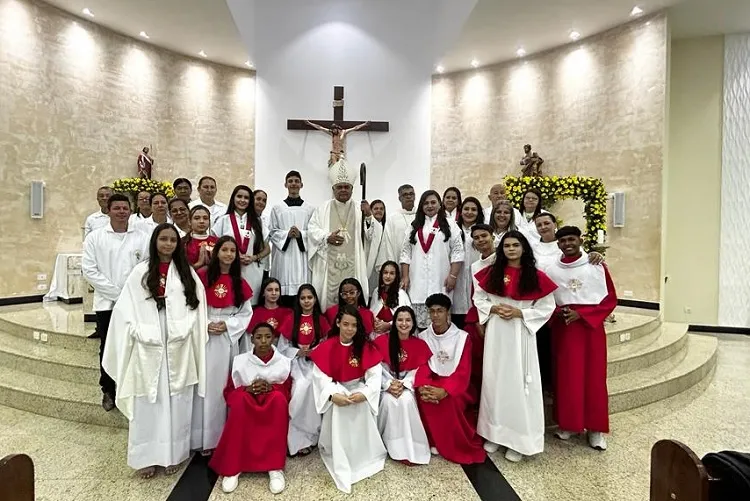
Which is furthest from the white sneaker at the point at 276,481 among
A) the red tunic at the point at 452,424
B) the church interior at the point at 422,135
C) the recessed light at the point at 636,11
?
the recessed light at the point at 636,11

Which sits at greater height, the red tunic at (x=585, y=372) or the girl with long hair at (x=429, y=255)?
the girl with long hair at (x=429, y=255)

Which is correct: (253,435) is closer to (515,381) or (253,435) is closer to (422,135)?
(515,381)

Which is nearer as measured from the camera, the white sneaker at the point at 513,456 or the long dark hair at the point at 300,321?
the white sneaker at the point at 513,456

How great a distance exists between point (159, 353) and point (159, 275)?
520 mm

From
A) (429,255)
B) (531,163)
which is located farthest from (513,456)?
(531,163)

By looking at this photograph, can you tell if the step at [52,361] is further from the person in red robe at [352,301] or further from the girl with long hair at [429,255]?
the girl with long hair at [429,255]

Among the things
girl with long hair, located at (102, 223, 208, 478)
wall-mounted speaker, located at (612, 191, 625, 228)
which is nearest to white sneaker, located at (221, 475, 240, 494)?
girl with long hair, located at (102, 223, 208, 478)

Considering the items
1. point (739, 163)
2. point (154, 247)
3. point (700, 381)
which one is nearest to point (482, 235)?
point (154, 247)

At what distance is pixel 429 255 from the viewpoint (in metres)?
4.18

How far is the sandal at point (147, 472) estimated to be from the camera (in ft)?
9.75

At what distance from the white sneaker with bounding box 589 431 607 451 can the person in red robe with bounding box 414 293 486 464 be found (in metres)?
0.90

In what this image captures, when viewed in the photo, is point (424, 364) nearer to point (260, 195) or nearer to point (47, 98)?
point (260, 195)

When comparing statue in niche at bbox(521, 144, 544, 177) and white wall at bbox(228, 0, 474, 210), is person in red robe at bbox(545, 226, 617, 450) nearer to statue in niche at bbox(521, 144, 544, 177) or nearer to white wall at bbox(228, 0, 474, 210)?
statue in niche at bbox(521, 144, 544, 177)

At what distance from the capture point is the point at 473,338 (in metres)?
3.76
